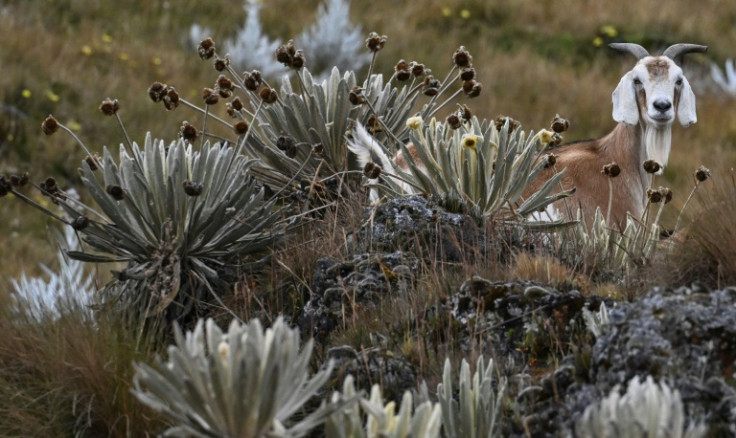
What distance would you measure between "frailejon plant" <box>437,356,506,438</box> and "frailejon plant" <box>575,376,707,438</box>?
0.52 meters

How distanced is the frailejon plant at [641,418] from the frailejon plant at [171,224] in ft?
6.57

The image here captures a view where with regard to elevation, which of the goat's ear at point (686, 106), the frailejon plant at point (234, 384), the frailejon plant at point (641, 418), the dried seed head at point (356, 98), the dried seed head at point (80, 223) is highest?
the goat's ear at point (686, 106)

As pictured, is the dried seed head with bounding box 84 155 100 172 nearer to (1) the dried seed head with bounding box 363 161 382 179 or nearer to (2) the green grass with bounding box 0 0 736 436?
(2) the green grass with bounding box 0 0 736 436

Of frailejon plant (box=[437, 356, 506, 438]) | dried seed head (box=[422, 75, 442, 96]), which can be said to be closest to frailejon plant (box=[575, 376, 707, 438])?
frailejon plant (box=[437, 356, 506, 438])

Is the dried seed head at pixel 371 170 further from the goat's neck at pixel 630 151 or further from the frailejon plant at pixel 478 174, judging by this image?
the goat's neck at pixel 630 151

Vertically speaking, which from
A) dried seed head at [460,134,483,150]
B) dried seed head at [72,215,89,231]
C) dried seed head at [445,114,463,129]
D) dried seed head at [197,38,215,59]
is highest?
dried seed head at [197,38,215,59]

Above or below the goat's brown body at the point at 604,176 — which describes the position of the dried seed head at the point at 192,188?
below

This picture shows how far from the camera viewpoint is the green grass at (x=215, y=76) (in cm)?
417

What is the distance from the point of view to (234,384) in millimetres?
3061

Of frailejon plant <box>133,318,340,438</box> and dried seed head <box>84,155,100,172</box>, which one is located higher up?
dried seed head <box>84,155,100,172</box>

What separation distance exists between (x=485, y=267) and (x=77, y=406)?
1.58m

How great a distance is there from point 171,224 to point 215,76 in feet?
31.3

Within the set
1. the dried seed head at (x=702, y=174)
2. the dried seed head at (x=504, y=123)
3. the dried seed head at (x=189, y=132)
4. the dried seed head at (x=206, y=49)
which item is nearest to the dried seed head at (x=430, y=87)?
the dried seed head at (x=504, y=123)

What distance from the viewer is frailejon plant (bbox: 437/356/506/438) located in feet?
11.6
